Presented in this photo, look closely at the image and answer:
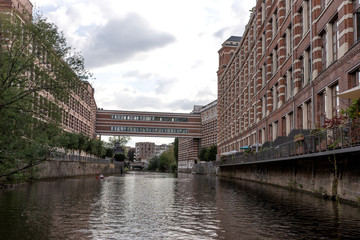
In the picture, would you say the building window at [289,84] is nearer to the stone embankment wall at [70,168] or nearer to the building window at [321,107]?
the building window at [321,107]

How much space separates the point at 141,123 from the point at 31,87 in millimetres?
82739

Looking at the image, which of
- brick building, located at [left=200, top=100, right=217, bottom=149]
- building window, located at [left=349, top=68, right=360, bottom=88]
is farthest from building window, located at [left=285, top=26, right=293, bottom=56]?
brick building, located at [left=200, top=100, right=217, bottom=149]

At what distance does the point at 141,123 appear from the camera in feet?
339

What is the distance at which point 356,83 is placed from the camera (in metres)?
20.7

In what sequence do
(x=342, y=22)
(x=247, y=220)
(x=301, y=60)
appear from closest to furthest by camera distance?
(x=247, y=220)
(x=342, y=22)
(x=301, y=60)

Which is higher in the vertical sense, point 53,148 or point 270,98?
point 270,98

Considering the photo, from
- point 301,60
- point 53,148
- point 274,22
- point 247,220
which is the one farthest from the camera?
point 274,22

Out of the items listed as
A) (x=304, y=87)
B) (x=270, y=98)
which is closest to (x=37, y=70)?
(x=304, y=87)

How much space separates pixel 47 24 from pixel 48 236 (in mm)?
13684

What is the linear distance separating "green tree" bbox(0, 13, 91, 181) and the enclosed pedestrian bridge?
3152 inches

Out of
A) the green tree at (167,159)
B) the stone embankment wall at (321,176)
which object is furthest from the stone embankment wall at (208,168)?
the green tree at (167,159)

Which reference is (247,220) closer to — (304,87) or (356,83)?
(356,83)

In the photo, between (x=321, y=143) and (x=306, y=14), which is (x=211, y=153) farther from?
(x=321, y=143)

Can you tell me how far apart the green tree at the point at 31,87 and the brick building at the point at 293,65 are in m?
15.0
